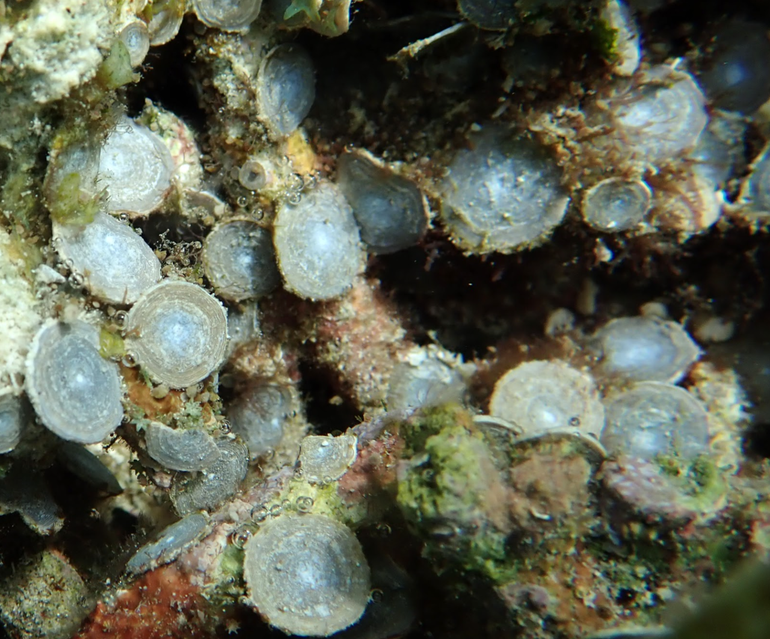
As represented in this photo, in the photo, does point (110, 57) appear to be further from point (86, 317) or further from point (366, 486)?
point (366, 486)

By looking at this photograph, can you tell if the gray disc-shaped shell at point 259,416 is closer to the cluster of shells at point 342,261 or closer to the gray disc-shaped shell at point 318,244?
the cluster of shells at point 342,261

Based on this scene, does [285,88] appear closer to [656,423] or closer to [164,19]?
[164,19]

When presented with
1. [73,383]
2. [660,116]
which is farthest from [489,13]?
[73,383]

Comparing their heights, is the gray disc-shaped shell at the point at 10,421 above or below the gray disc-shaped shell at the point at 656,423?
above

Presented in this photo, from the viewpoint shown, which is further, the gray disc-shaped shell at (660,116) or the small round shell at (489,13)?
the gray disc-shaped shell at (660,116)

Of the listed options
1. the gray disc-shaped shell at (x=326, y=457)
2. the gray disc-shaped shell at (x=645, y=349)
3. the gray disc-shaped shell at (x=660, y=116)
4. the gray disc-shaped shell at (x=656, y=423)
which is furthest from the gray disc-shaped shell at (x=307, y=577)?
the gray disc-shaped shell at (x=660, y=116)

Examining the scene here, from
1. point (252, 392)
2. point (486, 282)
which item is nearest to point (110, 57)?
point (252, 392)

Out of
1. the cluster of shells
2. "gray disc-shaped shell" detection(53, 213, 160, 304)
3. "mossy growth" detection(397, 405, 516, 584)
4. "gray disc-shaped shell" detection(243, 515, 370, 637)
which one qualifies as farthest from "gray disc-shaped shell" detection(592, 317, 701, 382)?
"gray disc-shaped shell" detection(53, 213, 160, 304)
